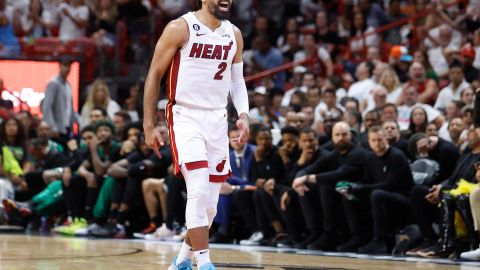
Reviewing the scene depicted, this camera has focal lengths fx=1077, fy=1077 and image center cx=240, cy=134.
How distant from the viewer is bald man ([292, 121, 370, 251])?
12.2 meters

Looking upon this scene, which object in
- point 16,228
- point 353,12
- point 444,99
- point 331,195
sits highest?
point 353,12

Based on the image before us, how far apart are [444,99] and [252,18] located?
319 inches

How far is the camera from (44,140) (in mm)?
16297

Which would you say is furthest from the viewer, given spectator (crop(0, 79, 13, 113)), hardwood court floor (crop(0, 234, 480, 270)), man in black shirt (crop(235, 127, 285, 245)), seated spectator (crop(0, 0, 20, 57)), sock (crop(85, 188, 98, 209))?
seated spectator (crop(0, 0, 20, 57))

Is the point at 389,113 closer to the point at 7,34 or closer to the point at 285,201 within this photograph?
the point at 285,201

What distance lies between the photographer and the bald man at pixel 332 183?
479 inches

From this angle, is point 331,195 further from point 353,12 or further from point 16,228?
point 353,12

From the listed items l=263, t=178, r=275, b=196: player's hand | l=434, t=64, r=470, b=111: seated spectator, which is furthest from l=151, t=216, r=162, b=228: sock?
l=434, t=64, r=470, b=111: seated spectator

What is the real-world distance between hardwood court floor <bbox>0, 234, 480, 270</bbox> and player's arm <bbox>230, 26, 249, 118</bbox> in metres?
1.47

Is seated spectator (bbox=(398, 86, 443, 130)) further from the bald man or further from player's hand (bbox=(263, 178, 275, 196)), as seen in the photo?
player's hand (bbox=(263, 178, 275, 196))

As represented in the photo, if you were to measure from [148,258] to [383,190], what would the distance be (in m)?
3.08

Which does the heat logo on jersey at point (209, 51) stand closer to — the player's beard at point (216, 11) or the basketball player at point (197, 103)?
the basketball player at point (197, 103)

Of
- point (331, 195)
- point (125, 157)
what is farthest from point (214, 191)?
point (125, 157)

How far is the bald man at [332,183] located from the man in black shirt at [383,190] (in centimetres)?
26
